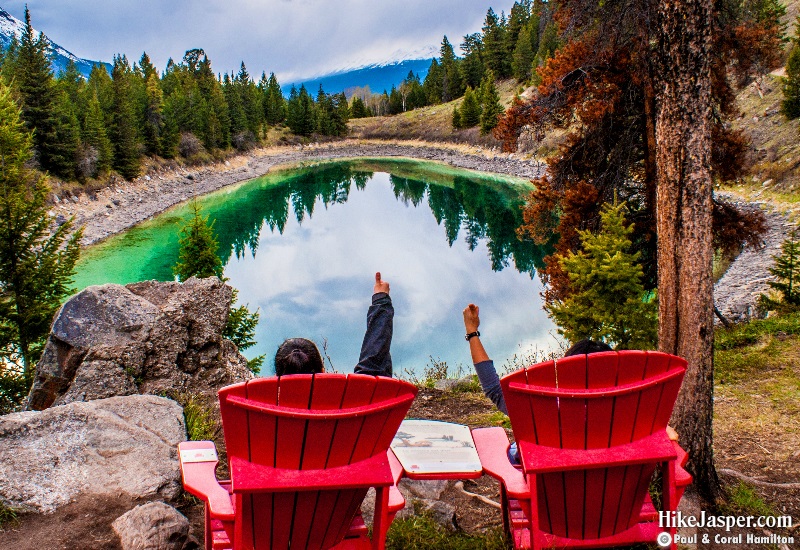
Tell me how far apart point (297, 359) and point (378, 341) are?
1.98 ft

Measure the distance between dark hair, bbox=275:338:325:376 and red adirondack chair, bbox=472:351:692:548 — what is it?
0.87m

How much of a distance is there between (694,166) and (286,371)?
2.79 meters

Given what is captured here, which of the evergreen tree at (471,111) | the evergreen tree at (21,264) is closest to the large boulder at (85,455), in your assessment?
the evergreen tree at (21,264)

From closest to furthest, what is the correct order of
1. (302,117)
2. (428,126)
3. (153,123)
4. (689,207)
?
(689,207), (153,123), (428,126), (302,117)

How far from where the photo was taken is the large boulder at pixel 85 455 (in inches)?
136

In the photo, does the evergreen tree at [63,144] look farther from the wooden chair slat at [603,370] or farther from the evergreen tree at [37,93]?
the wooden chair slat at [603,370]

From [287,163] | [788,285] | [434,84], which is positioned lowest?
[788,285]

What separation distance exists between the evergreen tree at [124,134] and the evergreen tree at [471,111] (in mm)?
35251

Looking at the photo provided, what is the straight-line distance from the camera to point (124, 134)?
4100 centimetres


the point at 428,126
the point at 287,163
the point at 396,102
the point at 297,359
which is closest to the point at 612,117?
the point at 297,359

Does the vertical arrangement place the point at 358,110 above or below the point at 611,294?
above

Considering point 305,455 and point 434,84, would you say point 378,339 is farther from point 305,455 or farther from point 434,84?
point 434,84

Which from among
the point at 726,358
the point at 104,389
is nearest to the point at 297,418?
the point at 104,389

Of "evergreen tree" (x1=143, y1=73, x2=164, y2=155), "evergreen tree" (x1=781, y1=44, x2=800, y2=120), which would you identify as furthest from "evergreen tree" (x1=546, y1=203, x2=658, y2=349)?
A: "evergreen tree" (x1=143, y1=73, x2=164, y2=155)
